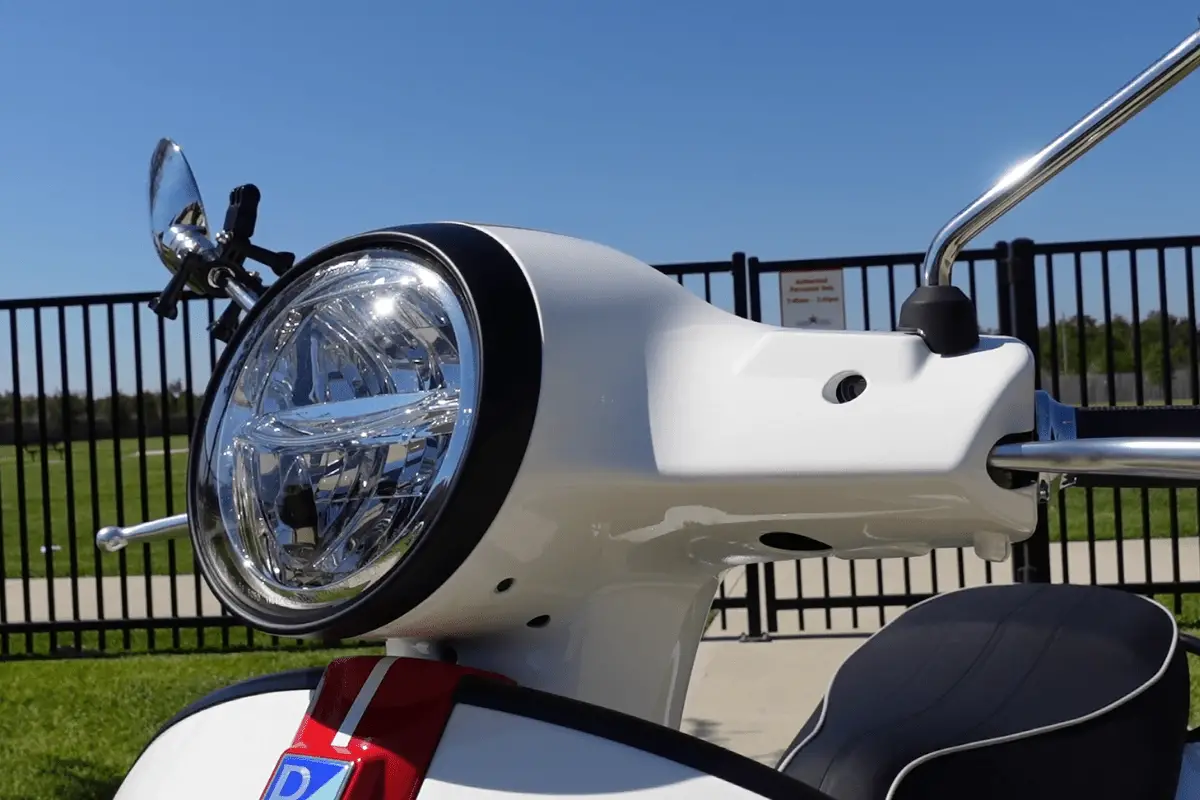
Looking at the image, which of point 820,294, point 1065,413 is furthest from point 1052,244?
point 1065,413

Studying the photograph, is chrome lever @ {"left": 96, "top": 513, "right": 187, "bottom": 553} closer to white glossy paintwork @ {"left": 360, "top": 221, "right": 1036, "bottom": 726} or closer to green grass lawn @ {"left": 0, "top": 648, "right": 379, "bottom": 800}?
white glossy paintwork @ {"left": 360, "top": 221, "right": 1036, "bottom": 726}

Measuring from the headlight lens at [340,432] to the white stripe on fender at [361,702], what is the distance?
55 mm

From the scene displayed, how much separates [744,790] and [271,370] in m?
0.48

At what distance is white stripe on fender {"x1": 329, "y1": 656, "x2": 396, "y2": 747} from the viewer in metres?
0.77

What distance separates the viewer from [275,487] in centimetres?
86

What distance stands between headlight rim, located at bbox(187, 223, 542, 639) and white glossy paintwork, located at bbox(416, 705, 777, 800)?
99 millimetres

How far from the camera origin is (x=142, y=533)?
3.97ft

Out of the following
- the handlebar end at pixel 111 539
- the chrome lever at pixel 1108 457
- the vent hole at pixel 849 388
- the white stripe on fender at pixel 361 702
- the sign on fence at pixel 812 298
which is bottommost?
the white stripe on fender at pixel 361 702

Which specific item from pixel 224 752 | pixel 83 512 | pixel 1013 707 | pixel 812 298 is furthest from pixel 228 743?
pixel 83 512

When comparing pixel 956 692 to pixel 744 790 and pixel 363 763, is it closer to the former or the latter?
pixel 744 790

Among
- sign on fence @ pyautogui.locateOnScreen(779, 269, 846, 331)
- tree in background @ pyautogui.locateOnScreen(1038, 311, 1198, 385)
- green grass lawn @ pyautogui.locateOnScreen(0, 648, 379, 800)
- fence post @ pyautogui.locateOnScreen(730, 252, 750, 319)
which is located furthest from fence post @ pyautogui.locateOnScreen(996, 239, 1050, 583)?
green grass lawn @ pyautogui.locateOnScreen(0, 648, 379, 800)

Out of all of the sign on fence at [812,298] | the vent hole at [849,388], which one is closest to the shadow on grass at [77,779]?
the vent hole at [849,388]

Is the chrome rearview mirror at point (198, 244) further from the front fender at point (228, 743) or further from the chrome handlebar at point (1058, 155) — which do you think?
the chrome handlebar at point (1058, 155)

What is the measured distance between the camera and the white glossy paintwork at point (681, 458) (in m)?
0.73
